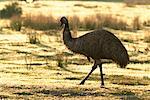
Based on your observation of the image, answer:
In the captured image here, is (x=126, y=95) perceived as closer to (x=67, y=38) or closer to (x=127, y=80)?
(x=127, y=80)

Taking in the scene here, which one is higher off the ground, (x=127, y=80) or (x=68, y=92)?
(x=68, y=92)

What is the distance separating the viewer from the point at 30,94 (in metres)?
10.2

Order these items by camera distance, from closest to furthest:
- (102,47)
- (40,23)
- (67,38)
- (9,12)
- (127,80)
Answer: (102,47) → (67,38) → (127,80) → (40,23) → (9,12)

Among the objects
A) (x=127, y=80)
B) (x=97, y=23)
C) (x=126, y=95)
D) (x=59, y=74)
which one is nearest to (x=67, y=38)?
(x=59, y=74)

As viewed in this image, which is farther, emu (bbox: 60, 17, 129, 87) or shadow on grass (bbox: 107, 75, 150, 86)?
shadow on grass (bbox: 107, 75, 150, 86)

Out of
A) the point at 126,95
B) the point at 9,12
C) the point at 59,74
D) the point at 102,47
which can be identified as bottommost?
the point at 9,12

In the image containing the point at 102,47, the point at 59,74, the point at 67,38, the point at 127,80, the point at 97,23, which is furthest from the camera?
the point at 97,23

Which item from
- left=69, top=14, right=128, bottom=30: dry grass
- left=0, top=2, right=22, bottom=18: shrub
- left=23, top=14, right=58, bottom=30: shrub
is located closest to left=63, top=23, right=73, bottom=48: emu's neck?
left=23, top=14, right=58, bottom=30: shrub

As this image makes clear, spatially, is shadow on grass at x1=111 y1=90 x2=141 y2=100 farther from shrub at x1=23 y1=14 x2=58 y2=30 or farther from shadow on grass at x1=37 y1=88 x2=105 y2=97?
shrub at x1=23 y1=14 x2=58 y2=30

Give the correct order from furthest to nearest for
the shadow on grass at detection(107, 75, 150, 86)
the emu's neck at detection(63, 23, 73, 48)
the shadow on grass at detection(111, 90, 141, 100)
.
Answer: the shadow on grass at detection(107, 75, 150, 86) < the emu's neck at detection(63, 23, 73, 48) < the shadow on grass at detection(111, 90, 141, 100)

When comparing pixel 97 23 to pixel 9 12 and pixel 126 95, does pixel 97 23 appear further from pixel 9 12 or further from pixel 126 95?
pixel 126 95

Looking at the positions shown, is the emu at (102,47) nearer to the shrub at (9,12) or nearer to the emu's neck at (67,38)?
the emu's neck at (67,38)

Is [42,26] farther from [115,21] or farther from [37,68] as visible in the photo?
[37,68]

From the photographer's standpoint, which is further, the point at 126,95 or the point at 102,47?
the point at 102,47
